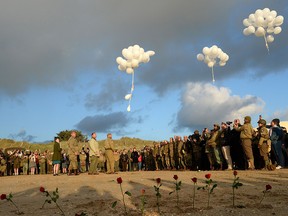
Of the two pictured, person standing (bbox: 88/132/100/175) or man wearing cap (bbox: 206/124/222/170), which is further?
person standing (bbox: 88/132/100/175)

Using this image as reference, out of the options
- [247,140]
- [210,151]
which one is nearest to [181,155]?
[210,151]

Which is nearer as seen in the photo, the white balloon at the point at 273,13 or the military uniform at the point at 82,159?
the white balloon at the point at 273,13

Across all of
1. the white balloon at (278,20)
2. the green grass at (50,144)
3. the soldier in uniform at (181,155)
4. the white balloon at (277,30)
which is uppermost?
the white balloon at (278,20)

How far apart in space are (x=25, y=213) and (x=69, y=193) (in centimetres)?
266

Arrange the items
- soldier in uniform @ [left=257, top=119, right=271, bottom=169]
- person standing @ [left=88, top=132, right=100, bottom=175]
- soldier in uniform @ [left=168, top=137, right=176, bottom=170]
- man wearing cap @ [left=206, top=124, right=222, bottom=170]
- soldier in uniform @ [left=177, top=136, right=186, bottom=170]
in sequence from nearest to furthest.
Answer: soldier in uniform @ [left=257, top=119, right=271, bottom=169], man wearing cap @ [left=206, top=124, right=222, bottom=170], person standing @ [left=88, top=132, right=100, bottom=175], soldier in uniform @ [left=177, top=136, right=186, bottom=170], soldier in uniform @ [left=168, top=137, right=176, bottom=170]

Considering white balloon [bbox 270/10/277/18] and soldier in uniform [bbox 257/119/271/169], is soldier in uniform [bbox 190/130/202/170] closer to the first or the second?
soldier in uniform [bbox 257/119/271/169]

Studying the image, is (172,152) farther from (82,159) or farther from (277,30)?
(277,30)

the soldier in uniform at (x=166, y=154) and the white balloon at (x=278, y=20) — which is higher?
the white balloon at (x=278, y=20)

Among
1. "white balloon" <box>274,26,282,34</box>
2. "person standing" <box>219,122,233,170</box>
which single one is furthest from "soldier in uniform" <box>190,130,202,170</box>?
"white balloon" <box>274,26,282,34</box>

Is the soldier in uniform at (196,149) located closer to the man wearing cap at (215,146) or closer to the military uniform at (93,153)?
the man wearing cap at (215,146)

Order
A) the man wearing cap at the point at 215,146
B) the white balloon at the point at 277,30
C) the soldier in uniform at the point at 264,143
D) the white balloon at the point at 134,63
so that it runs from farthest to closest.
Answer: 1. the white balloon at the point at 134,63
2. the white balloon at the point at 277,30
3. the man wearing cap at the point at 215,146
4. the soldier in uniform at the point at 264,143

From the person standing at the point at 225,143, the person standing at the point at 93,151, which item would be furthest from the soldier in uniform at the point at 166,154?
the person standing at the point at 225,143

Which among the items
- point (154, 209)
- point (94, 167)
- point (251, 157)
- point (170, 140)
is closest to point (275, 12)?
→ point (251, 157)

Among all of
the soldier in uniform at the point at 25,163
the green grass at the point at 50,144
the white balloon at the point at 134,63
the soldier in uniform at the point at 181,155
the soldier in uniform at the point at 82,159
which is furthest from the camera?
the green grass at the point at 50,144
